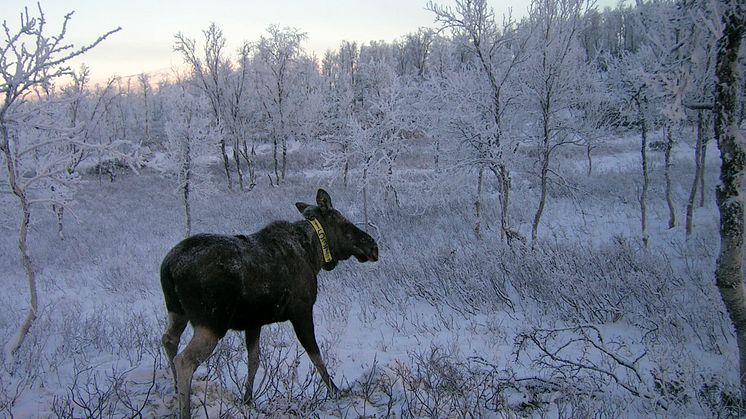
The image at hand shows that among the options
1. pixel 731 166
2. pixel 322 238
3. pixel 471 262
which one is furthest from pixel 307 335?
pixel 471 262

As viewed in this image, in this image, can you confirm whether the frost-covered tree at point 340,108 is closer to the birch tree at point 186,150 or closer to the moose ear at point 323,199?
the birch tree at point 186,150

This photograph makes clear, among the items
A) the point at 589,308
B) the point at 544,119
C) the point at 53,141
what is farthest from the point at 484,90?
the point at 53,141

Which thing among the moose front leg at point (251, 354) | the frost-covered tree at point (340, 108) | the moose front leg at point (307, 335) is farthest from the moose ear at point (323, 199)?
the frost-covered tree at point (340, 108)

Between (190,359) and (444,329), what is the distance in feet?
14.3

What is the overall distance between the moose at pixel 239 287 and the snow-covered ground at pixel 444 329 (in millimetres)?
461

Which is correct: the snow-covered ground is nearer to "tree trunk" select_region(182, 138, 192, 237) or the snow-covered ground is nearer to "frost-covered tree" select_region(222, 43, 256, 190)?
"tree trunk" select_region(182, 138, 192, 237)

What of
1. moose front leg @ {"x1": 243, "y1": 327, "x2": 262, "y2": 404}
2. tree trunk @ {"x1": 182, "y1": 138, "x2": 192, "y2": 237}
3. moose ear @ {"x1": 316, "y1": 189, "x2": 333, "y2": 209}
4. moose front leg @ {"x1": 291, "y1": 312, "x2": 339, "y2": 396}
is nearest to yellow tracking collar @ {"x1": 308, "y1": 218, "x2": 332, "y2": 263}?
moose ear @ {"x1": 316, "y1": 189, "x2": 333, "y2": 209}

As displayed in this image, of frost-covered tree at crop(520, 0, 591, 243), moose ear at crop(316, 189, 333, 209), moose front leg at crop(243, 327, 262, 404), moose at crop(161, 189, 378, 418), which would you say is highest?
frost-covered tree at crop(520, 0, 591, 243)

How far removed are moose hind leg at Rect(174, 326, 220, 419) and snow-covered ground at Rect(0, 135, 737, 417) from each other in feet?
0.98

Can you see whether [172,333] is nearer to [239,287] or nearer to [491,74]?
[239,287]

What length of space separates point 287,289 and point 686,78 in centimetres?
355

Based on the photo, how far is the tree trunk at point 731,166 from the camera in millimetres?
3115

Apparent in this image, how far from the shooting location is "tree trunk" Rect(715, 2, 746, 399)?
3.12 meters

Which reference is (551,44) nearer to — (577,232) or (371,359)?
(577,232)
